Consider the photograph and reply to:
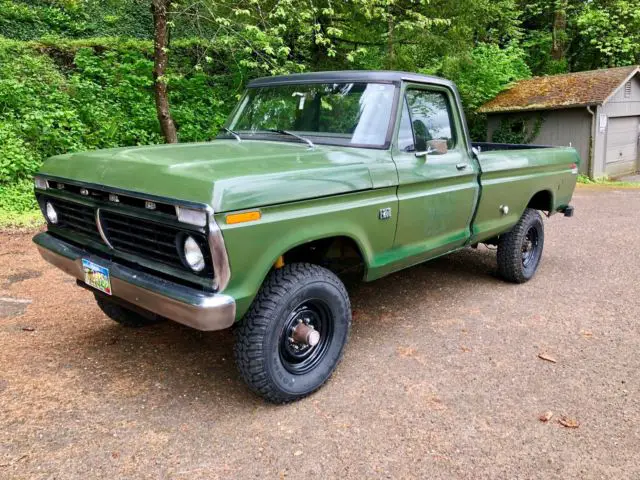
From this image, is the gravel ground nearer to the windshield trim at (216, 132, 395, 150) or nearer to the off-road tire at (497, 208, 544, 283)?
the off-road tire at (497, 208, 544, 283)

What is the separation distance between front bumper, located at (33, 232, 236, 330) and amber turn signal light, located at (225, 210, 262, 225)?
391 mm

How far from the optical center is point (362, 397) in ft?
11.0

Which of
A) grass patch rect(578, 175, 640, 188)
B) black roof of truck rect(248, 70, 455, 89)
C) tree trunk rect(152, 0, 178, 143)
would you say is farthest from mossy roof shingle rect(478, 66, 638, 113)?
black roof of truck rect(248, 70, 455, 89)

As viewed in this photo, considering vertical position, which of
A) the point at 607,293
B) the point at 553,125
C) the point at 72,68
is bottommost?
the point at 607,293

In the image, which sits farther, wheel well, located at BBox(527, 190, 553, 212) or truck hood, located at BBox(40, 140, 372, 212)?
wheel well, located at BBox(527, 190, 553, 212)

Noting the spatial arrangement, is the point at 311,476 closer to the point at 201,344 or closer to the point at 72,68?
the point at 201,344

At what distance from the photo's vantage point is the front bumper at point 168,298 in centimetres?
269

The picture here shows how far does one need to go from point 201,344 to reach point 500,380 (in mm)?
2205

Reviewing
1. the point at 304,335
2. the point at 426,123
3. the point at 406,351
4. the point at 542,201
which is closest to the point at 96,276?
the point at 304,335

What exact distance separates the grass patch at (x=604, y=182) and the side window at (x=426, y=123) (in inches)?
514

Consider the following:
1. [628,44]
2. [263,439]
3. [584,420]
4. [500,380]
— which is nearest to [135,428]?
[263,439]

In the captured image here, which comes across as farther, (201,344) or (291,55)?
(291,55)

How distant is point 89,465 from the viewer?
2.66 meters

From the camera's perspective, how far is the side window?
13.1ft
